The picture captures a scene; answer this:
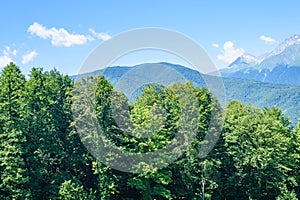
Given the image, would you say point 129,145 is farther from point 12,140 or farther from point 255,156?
point 255,156

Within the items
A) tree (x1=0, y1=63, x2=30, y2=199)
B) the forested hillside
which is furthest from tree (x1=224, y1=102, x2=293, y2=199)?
tree (x1=0, y1=63, x2=30, y2=199)

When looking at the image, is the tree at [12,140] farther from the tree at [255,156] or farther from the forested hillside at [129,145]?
the tree at [255,156]

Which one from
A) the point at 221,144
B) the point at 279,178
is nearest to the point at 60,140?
the point at 221,144

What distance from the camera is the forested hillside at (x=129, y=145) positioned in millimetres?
32184

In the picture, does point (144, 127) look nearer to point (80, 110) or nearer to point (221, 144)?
point (80, 110)

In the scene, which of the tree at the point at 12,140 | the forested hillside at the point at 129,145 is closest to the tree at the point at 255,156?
the forested hillside at the point at 129,145

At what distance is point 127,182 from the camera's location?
3503 centimetres

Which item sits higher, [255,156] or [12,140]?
[12,140]

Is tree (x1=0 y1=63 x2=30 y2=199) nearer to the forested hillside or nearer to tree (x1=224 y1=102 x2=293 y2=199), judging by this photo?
the forested hillside

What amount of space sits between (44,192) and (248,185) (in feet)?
69.0

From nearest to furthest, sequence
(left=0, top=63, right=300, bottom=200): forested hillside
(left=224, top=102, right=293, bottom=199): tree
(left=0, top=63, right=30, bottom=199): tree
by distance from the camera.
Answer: (left=0, top=63, right=30, bottom=199): tree < (left=0, top=63, right=300, bottom=200): forested hillside < (left=224, top=102, right=293, bottom=199): tree

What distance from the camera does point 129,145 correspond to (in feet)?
116

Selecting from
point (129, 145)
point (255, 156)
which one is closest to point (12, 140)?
point (129, 145)

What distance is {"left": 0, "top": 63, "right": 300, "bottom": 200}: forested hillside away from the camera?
32.2 meters
